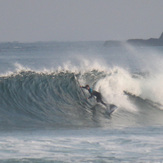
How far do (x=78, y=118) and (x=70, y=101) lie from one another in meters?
2.72

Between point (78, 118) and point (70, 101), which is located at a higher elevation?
point (70, 101)

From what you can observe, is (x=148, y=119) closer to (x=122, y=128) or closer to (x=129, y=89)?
(x=122, y=128)

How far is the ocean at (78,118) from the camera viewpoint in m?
9.55

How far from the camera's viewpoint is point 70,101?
17484 millimetres

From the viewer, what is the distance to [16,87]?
1888 centimetres

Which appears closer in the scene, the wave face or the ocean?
the ocean

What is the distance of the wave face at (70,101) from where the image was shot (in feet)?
47.0

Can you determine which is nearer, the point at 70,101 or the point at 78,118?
the point at 78,118

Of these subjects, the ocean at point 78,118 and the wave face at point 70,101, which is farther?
the wave face at point 70,101

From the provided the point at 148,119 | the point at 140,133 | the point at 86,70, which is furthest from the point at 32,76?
the point at 140,133

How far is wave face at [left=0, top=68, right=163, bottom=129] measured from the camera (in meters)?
14.3

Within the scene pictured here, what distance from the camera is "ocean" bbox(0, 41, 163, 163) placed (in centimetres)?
955

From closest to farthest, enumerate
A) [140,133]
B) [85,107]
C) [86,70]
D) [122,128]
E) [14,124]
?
[140,133] → [122,128] → [14,124] → [85,107] → [86,70]

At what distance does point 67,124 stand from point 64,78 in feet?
22.2
